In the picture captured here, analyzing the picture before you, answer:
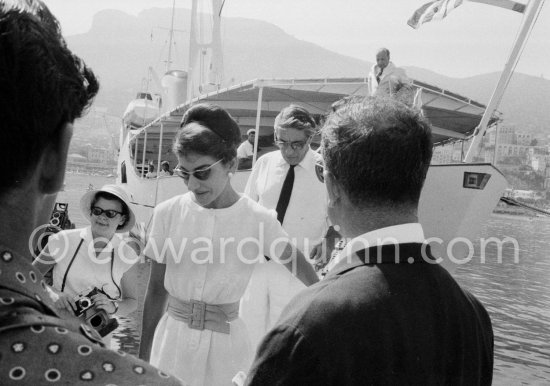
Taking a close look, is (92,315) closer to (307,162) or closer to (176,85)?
(307,162)

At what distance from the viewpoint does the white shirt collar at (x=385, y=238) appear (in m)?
1.67

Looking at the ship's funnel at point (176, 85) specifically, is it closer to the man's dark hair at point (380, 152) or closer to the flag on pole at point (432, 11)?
the flag on pole at point (432, 11)

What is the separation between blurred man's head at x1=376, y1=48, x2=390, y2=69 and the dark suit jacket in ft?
24.4

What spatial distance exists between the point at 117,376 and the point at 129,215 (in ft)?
11.2

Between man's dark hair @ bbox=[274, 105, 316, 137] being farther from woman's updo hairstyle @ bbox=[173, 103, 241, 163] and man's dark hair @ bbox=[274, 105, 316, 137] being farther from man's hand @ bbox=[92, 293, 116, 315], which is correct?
man's hand @ bbox=[92, 293, 116, 315]

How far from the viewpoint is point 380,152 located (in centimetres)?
168

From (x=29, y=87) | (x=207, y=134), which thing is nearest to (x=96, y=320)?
(x=207, y=134)

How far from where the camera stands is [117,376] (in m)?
0.93

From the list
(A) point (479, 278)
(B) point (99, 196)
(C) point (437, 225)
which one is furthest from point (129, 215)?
(A) point (479, 278)

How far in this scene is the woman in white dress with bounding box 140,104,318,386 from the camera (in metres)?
3.00

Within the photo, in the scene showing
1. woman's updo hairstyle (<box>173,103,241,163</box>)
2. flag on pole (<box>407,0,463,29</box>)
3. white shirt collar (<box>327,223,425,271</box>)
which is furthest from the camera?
flag on pole (<box>407,0,463,29</box>)

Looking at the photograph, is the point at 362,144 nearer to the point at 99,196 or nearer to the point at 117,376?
the point at 117,376

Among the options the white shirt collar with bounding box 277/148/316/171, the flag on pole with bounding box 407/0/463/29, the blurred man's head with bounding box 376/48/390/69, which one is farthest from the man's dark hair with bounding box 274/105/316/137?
the flag on pole with bounding box 407/0/463/29

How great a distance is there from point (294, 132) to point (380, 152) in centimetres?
284
